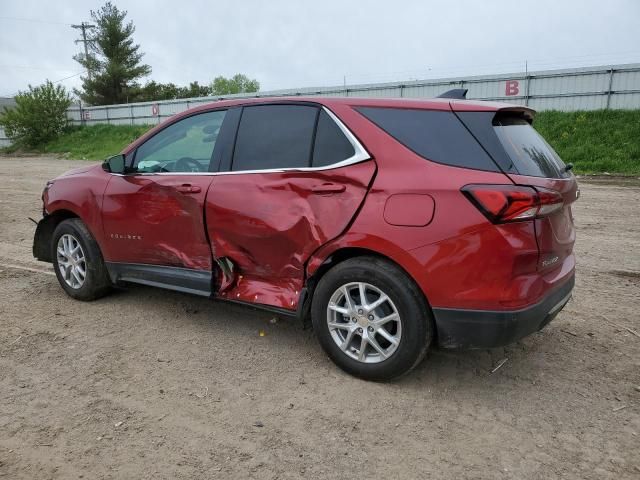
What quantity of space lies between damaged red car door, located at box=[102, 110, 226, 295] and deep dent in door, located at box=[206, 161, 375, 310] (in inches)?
7.2

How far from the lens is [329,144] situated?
11.1 feet

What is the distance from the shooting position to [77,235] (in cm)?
469

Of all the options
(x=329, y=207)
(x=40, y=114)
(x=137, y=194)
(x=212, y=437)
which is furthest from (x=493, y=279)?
(x=40, y=114)

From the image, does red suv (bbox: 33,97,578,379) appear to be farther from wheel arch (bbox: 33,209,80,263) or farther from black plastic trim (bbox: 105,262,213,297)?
wheel arch (bbox: 33,209,80,263)

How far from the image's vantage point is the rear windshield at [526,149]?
2.94 metres

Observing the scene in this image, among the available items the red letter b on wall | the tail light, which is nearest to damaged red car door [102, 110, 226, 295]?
the tail light

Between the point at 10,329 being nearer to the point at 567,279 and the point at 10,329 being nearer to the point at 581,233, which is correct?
the point at 567,279

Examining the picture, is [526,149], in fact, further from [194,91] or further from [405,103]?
[194,91]

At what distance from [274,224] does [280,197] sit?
0.18 metres

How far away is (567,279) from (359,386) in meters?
1.47

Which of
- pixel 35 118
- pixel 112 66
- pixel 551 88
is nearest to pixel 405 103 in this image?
pixel 551 88

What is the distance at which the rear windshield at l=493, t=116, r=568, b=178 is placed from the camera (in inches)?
116

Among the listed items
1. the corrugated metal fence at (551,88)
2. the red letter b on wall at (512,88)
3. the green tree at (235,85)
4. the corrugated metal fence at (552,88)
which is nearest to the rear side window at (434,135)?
the corrugated metal fence at (551,88)

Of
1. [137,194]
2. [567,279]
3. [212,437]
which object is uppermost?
[137,194]
